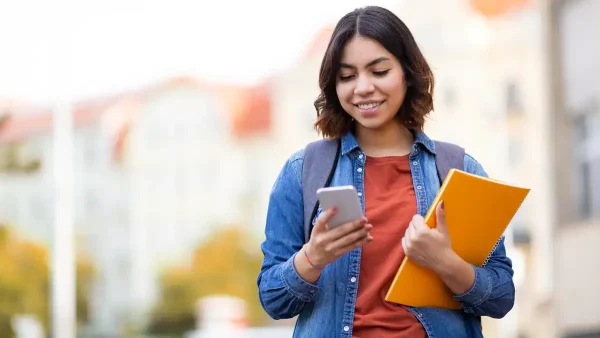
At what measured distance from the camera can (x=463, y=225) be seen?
307 centimetres

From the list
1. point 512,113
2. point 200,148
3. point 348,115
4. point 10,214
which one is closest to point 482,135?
point 512,113

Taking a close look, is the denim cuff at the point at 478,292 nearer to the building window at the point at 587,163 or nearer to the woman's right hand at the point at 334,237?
the woman's right hand at the point at 334,237

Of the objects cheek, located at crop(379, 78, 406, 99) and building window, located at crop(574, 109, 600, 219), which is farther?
building window, located at crop(574, 109, 600, 219)

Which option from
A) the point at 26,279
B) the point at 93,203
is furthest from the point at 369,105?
the point at 93,203

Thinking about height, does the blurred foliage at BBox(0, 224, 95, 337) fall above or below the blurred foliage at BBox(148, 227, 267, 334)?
above

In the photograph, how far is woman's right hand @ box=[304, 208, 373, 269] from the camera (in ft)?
9.47

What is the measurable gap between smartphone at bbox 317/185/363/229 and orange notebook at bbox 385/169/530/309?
0.22 meters

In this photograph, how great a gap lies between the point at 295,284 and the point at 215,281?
5614 cm

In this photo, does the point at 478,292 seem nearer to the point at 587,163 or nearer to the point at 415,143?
the point at 415,143

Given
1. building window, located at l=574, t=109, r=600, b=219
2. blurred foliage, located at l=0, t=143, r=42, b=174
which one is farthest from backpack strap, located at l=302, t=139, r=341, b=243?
building window, located at l=574, t=109, r=600, b=219

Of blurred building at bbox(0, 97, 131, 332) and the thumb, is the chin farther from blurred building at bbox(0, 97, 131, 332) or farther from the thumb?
blurred building at bbox(0, 97, 131, 332)

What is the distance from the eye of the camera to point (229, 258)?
195ft

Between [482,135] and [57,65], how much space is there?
967 inches

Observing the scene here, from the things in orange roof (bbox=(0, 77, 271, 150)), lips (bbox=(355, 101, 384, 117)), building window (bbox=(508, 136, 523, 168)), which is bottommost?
building window (bbox=(508, 136, 523, 168))
